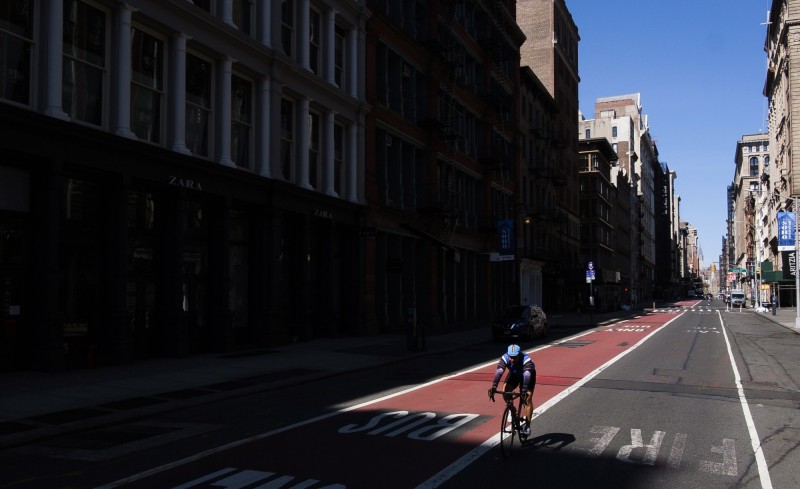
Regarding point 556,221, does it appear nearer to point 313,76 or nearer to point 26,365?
point 313,76

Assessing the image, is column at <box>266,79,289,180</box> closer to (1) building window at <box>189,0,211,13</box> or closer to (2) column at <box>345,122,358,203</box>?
(1) building window at <box>189,0,211,13</box>

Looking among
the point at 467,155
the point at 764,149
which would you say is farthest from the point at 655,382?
the point at 764,149

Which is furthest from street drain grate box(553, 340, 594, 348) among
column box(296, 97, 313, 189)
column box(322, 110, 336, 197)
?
column box(296, 97, 313, 189)

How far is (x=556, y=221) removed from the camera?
64.8m

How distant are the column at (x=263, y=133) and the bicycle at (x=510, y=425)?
16.8m

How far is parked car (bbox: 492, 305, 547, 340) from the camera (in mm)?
30016

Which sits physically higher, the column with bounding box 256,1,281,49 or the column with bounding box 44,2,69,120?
the column with bounding box 256,1,281,49

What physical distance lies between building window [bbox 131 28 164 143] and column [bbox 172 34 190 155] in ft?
1.26

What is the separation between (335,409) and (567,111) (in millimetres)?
69550

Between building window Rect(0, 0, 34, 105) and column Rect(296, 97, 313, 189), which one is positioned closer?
building window Rect(0, 0, 34, 105)

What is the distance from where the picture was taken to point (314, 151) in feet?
91.5

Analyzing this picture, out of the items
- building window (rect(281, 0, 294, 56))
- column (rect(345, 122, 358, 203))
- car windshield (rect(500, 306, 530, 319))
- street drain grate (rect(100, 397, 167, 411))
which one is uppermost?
building window (rect(281, 0, 294, 56))

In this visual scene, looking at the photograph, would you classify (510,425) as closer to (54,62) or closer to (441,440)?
(441,440)

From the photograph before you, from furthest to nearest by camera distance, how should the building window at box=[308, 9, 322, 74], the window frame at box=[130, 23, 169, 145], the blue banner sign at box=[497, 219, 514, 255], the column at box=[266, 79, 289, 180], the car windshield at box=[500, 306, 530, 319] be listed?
the blue banner sign at box=[497, 219, 514, 255], the car windshield at box=[500, 306, 530, 319], the building window at box=[308, 9, 322, 74], the column at box=[266, 79, 289, 180], the window frame at box=[130, 23, 169, 145]
